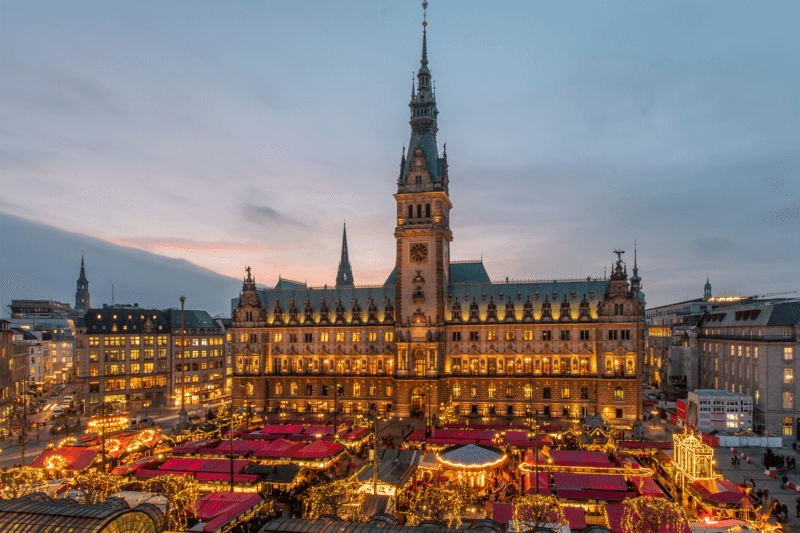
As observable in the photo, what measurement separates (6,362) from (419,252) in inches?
3419

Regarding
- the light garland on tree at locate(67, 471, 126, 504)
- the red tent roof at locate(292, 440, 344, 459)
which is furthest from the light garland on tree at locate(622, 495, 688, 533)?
the light garland on tree at locate(67, 471, 126, 504)

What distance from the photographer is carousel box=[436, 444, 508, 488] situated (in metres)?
51.6

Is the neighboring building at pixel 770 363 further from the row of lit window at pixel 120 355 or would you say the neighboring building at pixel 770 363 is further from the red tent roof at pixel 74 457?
the row of lit window at pixel 120 355

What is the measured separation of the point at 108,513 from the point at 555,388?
8366cm

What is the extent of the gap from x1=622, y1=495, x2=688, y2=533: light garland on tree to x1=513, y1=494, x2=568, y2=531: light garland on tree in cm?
442

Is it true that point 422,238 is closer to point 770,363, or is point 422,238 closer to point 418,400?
point 418,400

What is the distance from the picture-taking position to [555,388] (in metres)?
95.1

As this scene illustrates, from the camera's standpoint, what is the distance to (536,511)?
35000 mm

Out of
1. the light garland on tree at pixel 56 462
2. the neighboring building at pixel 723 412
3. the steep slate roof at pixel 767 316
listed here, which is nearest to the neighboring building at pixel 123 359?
the light garland on tree at pixel 56 462

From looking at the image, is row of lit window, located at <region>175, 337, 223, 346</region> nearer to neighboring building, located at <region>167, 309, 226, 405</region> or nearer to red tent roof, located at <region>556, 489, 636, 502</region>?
neighboring building, located at <region>167, 309, 226, 405</region>

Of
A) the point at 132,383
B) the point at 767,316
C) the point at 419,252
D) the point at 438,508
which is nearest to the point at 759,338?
the point at 767,316

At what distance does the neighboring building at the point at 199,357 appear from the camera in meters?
120

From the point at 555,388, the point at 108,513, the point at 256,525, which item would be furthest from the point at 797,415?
the point at 108,513

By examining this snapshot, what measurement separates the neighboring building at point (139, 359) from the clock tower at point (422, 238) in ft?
178
